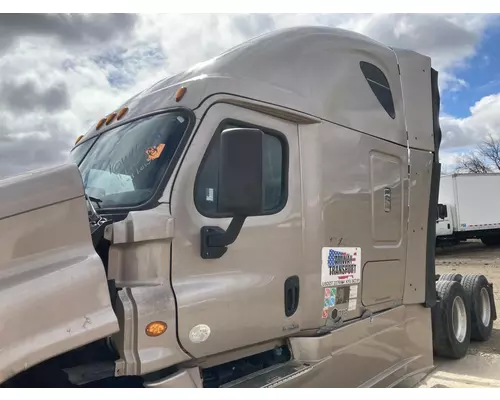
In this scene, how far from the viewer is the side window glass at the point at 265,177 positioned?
9.70ft

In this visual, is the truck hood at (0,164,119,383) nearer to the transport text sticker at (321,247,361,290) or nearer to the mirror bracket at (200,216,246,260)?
the mirror bracket at (200,216,246,260)

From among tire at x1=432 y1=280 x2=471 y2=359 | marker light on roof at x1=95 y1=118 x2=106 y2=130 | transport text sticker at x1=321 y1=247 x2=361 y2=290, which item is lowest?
tire at x1=432 y1=280 x2=471 y2=359

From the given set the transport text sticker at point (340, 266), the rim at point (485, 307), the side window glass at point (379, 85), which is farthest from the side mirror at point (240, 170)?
the rim at point (485, 307)

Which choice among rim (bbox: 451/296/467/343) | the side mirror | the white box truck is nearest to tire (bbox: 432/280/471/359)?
rim (bbox: 451/296/467/343)

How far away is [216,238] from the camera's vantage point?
2850mm

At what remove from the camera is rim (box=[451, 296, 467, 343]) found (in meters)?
5.79

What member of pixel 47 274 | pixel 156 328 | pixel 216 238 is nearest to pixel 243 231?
pixel 216 238

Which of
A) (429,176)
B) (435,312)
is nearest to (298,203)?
(429,176)

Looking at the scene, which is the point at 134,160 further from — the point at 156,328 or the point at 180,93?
the point at 156,328

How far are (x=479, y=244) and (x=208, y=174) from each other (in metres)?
21.5

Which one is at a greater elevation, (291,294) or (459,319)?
(291,294)

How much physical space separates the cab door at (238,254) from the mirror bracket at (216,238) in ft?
0.11

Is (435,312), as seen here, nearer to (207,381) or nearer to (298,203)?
(298,203)

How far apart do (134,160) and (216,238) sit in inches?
28.5
